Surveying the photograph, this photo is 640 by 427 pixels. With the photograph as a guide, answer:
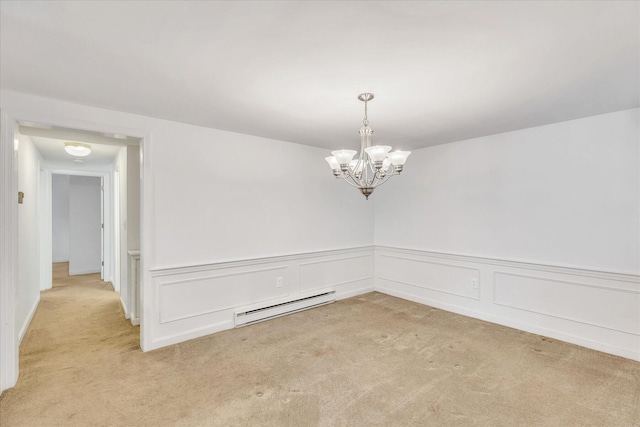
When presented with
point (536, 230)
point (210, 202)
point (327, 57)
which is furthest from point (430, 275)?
point (327, 57)

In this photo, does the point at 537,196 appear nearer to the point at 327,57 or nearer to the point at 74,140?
the point at 327,57

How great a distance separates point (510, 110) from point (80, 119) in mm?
3751

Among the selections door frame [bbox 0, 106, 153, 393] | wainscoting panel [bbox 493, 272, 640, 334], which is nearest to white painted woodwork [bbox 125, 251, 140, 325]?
door frame [bbox 0, 106, 153, 393]

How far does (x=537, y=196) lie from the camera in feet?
10.7

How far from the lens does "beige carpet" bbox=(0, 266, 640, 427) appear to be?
193cm

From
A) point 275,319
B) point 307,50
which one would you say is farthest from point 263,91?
point 275,319

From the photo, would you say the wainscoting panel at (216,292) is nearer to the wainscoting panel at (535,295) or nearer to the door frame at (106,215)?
the wainscoting panel at (535,295)

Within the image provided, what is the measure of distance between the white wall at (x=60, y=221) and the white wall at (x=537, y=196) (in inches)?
337

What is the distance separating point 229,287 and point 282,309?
2.44ft

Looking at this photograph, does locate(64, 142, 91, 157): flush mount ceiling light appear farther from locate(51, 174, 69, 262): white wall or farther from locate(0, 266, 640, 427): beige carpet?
locate(51, 174, 69, 262): white wall

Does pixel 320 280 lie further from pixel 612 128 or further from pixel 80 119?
pixel 612 128

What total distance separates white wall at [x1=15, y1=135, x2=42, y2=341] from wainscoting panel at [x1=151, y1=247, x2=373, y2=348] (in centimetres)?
130

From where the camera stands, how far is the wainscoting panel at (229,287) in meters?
3.00

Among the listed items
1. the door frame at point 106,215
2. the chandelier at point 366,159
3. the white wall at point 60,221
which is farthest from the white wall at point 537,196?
the white wall at point 60,221
